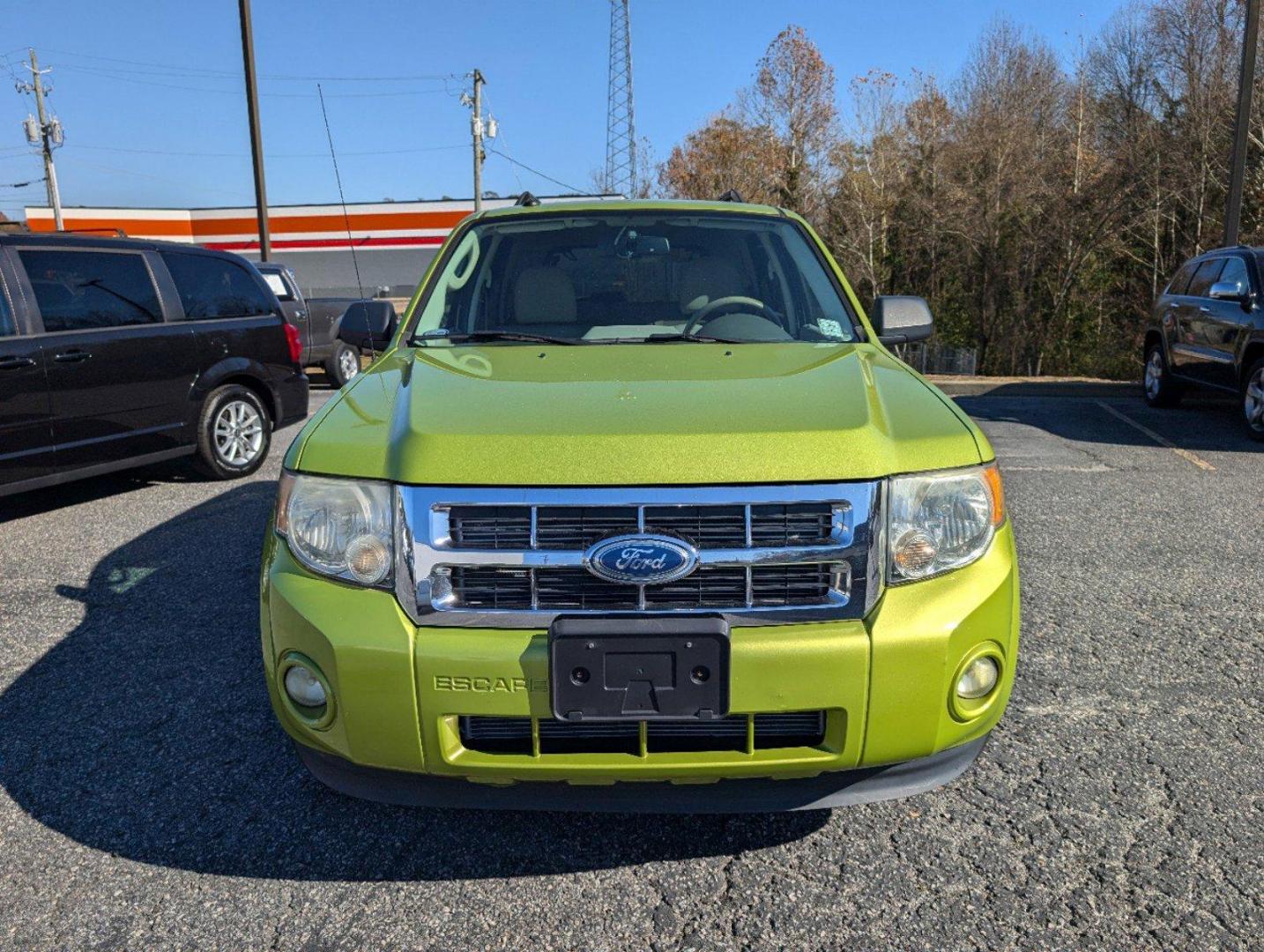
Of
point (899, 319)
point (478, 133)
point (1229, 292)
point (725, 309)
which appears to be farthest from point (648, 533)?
point (478, 133)

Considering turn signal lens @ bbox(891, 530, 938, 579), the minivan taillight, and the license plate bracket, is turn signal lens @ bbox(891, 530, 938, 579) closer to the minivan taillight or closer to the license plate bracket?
the license plate bracket

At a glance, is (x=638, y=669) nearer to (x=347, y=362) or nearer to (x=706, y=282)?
(x=706, y=282)

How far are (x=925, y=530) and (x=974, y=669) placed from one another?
1.12 feet

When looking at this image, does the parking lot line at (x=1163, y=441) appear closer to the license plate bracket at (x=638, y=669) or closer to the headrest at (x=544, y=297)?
the headrest at (x=544, y=297)

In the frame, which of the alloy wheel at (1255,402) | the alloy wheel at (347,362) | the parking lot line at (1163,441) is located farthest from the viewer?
the alloy wheel at (347,362)

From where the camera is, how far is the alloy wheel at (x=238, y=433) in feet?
24.3

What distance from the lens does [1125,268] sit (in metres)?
32.7

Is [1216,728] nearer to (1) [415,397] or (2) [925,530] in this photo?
(2) [925,530]

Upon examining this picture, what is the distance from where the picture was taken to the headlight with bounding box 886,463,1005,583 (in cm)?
223

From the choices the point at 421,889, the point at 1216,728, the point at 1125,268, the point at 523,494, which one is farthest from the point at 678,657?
the point at 1125,268

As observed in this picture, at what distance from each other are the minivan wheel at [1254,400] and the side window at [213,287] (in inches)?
341

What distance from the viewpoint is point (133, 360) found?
6.55m

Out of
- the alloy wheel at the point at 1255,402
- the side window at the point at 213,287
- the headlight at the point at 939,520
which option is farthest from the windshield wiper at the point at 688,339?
the alloy wheel at the point at 1255,402

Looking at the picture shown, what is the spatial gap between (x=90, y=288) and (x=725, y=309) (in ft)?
15.9
